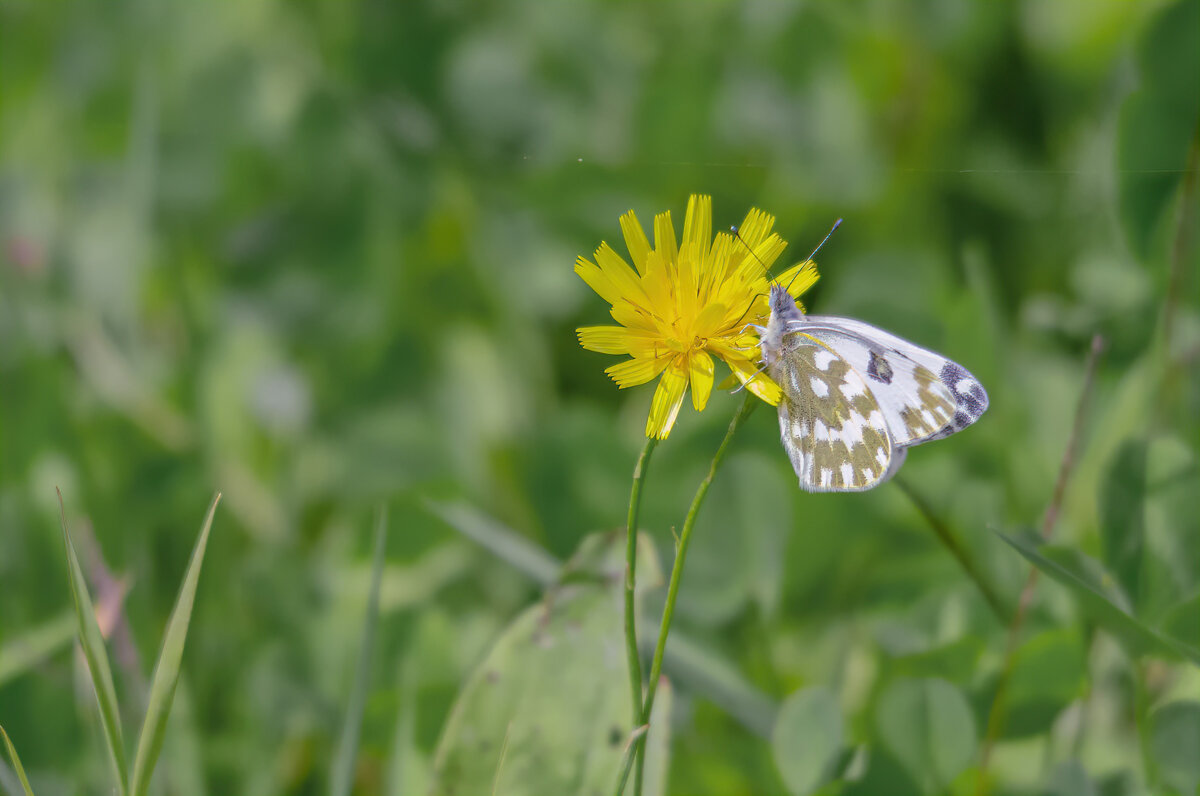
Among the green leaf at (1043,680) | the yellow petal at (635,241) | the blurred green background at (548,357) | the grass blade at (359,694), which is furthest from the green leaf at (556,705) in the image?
the green leaf at (1043,680)

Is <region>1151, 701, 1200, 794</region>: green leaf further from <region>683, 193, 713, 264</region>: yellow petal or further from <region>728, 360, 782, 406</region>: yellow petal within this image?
<region>683, 193, 713, 264</region>: yellow petal

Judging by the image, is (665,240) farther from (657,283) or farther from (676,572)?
(676,572)

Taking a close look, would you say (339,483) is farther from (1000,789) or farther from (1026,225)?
(1026,225)

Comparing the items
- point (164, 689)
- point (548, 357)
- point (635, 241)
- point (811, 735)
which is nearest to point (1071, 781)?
point (811, 735)

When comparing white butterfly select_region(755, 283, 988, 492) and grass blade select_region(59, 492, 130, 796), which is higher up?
white butterfly select_region(755, 283, 988, 492)

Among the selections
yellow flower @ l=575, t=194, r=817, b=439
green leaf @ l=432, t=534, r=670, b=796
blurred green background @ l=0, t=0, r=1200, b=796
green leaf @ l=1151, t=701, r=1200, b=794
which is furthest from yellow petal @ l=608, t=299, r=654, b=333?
green leaf @ l=1151, t=701, r=1200, b=794

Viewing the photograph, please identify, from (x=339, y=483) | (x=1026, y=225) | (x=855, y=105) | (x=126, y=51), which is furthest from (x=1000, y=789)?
(x=126, y=51)
